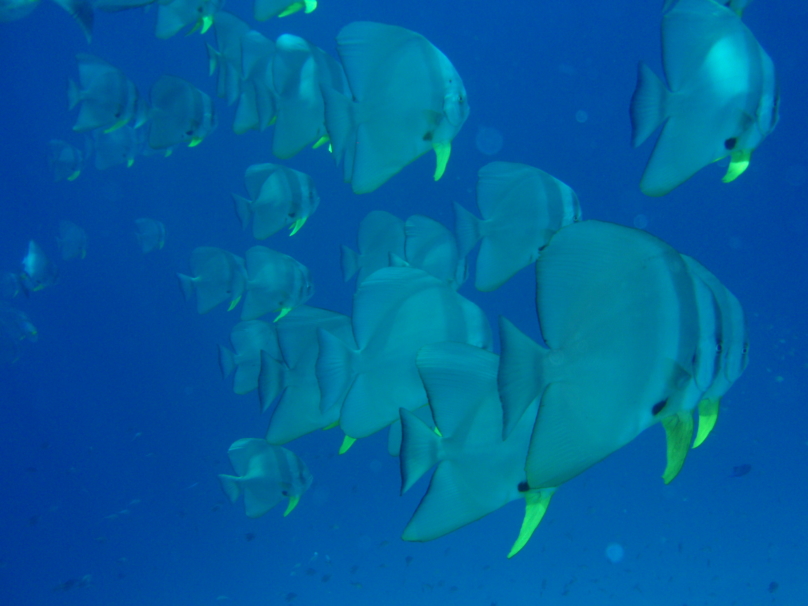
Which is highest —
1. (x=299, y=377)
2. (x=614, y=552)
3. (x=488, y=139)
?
(x=299, y=377)

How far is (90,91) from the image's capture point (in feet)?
12.3

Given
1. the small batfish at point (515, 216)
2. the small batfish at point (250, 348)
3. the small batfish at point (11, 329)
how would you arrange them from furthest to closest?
the small batfish at point (11, 329)
the small batfish at point (250, 348)
the small batfish at point (515, 216)

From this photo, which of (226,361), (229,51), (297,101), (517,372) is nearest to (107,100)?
(229,51)

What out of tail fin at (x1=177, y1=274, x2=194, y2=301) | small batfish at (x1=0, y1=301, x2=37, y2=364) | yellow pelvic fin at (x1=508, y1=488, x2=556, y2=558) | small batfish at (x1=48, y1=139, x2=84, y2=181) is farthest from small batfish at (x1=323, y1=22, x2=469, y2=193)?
small batfish at (x1=0, y1=301, x2=37, y2=364)

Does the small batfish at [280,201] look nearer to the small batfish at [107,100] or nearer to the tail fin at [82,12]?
the small batfish at [107,100]

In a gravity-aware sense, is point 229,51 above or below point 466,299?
above

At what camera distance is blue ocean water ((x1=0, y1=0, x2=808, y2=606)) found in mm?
8062

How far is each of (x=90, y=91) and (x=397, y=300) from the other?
11.4ft

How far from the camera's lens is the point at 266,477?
3242mm

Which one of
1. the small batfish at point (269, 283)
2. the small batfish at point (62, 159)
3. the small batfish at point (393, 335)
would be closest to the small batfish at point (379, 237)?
the small batfish at point (269, 283)

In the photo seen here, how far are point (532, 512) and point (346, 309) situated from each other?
31.1ft

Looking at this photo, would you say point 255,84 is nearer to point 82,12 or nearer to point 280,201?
point 280,201

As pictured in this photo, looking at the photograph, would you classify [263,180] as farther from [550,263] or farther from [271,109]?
[550,263]

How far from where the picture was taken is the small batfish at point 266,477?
10.6 feet
